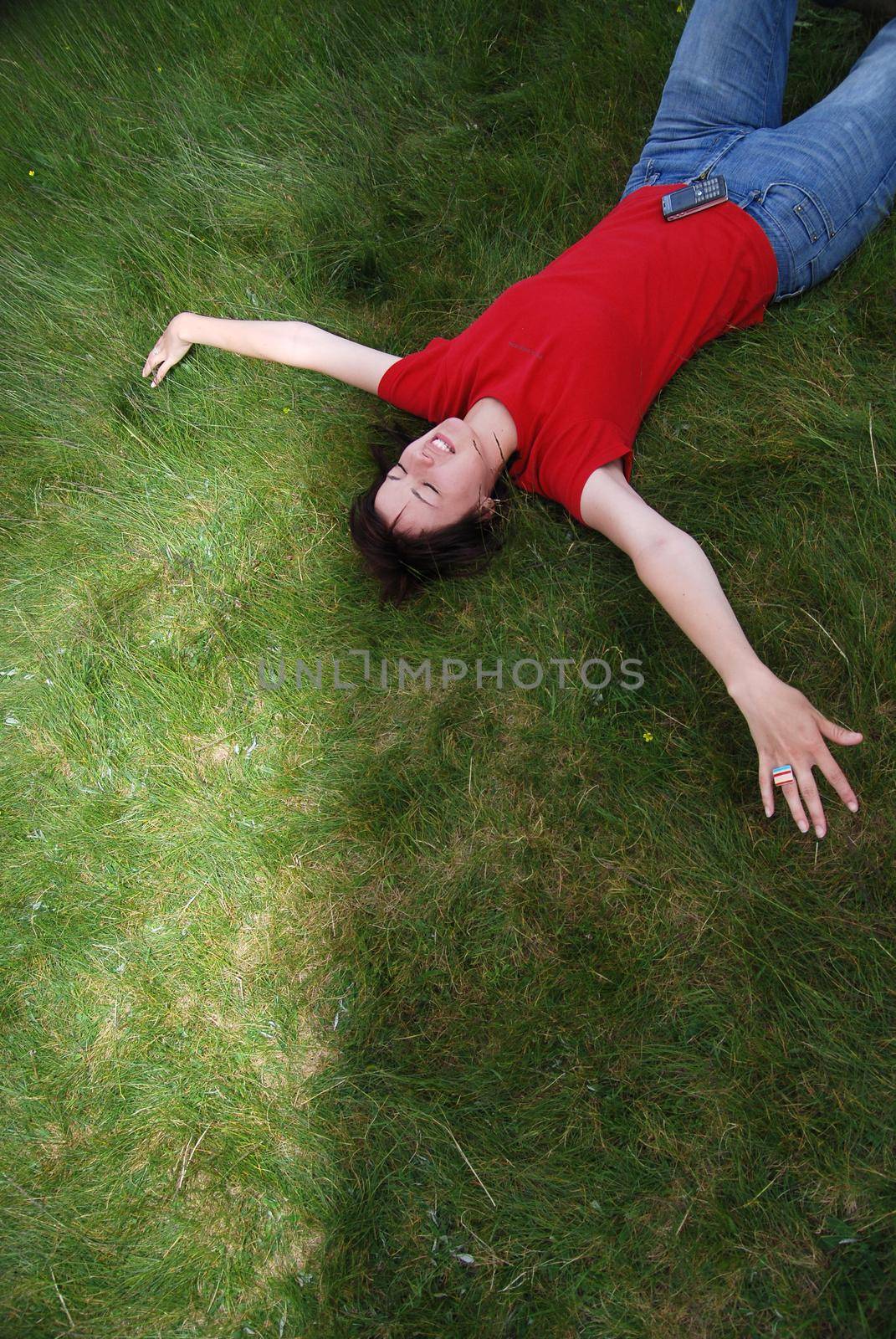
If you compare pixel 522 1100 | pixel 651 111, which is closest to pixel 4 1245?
pixel 522 1100

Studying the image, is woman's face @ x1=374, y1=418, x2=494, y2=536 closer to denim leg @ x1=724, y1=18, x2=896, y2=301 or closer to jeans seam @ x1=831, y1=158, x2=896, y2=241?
denim leg @ x1=724, y1=18, x2=896, y2=301

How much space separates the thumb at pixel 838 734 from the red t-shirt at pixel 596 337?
85 cm

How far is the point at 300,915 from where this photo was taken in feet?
7.71

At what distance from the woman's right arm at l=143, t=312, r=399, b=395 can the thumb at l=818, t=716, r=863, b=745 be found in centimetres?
168

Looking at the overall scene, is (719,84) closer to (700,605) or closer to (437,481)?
(437,481)

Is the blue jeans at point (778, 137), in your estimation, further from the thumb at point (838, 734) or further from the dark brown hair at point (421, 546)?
the thumb at point (838, 734)

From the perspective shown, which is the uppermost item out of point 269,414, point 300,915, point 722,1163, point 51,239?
point 51,239

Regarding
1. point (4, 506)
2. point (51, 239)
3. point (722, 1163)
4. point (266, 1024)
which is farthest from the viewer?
point (51, 239)

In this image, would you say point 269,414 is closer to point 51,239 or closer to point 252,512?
point 252,512

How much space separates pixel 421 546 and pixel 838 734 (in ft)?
4.13

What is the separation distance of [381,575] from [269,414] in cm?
83

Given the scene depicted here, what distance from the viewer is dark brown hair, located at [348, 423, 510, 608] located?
8.01 ft

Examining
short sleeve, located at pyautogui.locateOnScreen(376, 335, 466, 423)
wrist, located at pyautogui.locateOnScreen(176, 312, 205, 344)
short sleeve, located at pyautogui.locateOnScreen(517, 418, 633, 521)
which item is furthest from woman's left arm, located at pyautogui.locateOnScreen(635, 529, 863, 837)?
wrist, located at pyautogui.locateOnScreen(176, 312, 205, 344)

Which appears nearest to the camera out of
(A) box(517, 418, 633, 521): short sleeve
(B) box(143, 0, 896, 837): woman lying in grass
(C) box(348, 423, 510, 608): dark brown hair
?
(A) box(517, 418, 633, 521): short sleeve
